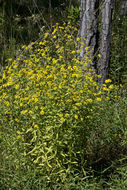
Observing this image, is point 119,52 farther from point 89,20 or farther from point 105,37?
point 89,20

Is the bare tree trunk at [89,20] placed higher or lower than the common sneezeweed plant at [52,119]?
higher

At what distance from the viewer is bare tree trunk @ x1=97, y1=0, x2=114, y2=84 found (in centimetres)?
352

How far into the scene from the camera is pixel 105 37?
360 cm

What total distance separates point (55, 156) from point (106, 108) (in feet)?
3.16

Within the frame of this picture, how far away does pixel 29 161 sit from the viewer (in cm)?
221

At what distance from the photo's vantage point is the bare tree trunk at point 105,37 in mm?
3523

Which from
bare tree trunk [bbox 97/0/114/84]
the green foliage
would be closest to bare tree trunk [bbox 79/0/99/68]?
bare tree trunk [bbox 97/0/114/84]

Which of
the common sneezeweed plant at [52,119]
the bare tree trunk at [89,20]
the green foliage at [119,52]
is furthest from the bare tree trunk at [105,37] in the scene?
the common sneezeweed plant at [52,119]

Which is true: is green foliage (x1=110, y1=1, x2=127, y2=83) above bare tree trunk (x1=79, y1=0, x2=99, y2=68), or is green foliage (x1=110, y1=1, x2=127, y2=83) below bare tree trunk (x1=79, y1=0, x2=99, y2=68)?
below

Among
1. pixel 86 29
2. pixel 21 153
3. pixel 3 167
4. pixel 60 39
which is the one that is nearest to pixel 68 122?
pixel 21 153

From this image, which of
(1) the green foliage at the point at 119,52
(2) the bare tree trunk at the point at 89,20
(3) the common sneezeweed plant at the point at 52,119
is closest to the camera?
(3) the common sneezeweed plant at the point at 52,119

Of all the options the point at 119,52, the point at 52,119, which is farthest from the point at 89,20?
the point at 52,119

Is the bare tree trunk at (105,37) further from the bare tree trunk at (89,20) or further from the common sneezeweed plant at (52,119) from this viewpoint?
the common sneezeweed plant at (52,119)

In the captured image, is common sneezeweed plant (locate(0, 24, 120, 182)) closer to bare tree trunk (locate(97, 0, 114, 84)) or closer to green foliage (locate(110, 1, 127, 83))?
bare tree trunk (locate(97, 0, 114, 84))
